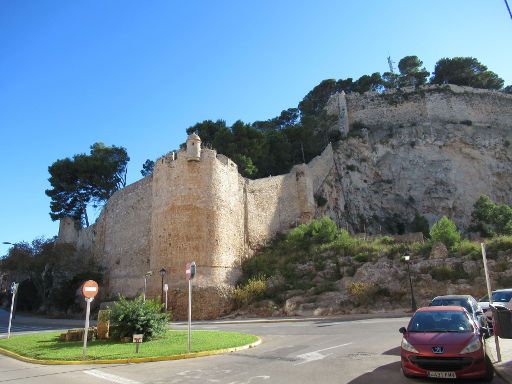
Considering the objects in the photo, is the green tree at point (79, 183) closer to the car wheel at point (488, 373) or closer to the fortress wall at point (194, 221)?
the fortress wall at point (194, 221)

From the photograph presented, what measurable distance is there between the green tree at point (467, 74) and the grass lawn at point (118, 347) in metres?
62.9

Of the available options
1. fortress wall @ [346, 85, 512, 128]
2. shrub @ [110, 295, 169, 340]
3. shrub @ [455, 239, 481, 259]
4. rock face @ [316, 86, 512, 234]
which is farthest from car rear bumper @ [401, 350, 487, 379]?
fortress wall @ [346, 85, 512, 128]

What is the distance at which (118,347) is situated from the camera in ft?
42.4

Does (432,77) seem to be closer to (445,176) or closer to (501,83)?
(501,83)

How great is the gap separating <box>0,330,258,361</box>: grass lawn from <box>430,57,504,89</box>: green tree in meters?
62.9

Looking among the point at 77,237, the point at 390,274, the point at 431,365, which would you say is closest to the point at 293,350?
the point at 431,365

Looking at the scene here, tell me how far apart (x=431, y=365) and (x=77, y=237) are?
41.8 metres

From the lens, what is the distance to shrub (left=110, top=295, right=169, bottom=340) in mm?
14391

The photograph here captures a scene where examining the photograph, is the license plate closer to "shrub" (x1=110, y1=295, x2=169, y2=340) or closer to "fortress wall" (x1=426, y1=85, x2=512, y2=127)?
"shrub" (x1=110, y1=295, x2=169, y2=340)

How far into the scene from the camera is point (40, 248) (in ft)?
123

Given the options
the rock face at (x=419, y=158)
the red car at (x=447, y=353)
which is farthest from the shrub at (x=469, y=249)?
the red car at (x=447, y=353)

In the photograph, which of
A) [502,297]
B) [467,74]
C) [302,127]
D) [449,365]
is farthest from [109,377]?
[467,74]

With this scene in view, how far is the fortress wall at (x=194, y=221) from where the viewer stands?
27.8 meters

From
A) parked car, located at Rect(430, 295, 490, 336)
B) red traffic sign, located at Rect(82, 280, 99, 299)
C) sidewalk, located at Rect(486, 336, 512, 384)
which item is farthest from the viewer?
red traffic sign, located at Rect(82, 280, 99, 299)
